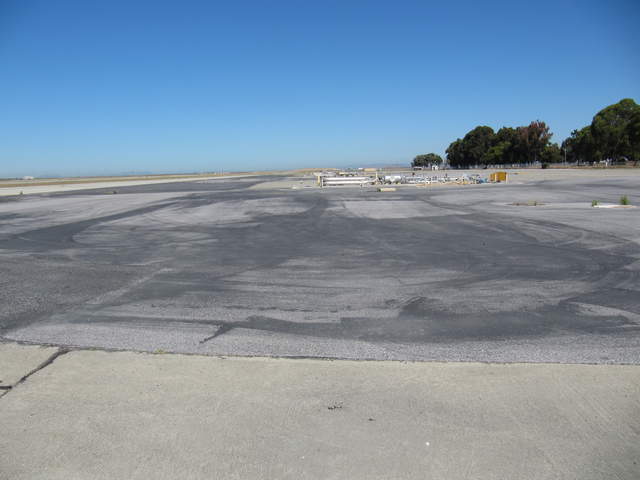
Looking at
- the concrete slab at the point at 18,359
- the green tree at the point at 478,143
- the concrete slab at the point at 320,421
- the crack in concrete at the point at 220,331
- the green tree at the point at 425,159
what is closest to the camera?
the concrete slab at the point at 320,421

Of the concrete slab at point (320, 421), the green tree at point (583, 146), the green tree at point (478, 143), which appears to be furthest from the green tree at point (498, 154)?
the concrete slab at point (320, 421)

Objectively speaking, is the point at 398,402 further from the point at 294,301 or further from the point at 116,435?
the point at 294,301

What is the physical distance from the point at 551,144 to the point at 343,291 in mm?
106798

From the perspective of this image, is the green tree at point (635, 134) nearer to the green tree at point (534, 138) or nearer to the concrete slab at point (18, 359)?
the green tree at point (534, 138)

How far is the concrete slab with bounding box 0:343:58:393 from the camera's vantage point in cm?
396

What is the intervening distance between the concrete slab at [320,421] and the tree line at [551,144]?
84.5 metres

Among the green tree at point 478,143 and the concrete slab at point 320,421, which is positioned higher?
the green tree at point 478,143

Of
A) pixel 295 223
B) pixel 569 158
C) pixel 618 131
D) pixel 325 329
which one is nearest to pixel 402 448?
pixel 325 329

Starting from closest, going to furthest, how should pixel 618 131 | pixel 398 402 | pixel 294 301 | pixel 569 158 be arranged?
pixel 398 402, pixel 294 301, pixel 618 131, pixel 569 158

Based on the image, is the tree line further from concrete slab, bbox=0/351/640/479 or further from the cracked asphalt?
concrete slab, bbox=0/351/640/479

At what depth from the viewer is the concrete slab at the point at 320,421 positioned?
2773mm

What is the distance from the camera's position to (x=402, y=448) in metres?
2.91

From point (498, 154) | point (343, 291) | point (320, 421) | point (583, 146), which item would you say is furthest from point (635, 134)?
point (320, 421)

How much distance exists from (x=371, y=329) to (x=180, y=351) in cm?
205
